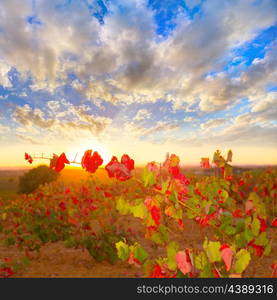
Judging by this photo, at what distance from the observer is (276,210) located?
7.40m

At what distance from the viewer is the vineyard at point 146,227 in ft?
7.66

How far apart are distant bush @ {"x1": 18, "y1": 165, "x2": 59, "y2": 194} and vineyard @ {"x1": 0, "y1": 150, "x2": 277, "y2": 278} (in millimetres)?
5036

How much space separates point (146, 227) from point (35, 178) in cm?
1237

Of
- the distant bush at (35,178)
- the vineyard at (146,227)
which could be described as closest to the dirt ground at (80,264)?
the vineyard at (146,227)

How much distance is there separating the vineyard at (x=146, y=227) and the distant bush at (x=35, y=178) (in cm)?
504

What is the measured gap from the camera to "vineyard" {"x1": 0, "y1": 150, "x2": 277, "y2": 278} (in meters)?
2.33

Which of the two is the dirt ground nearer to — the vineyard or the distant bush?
the vineyard

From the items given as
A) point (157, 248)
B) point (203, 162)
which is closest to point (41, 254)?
point (157, 248)

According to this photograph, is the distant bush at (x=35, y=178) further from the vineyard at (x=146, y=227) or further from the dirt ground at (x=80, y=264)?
the dirt ground at (x=80, y=264)

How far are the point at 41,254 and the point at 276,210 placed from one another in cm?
520

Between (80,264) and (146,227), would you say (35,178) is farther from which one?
(146,227)

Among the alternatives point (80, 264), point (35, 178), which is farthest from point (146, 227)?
point (35, 178)
